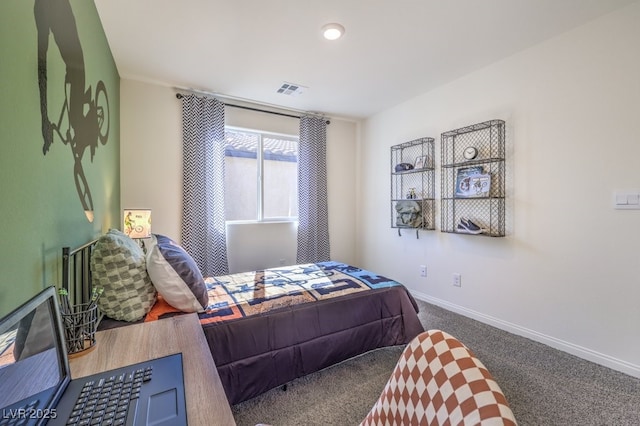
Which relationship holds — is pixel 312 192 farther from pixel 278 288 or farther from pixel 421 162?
pixel 278 288

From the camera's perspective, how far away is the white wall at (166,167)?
2.96m

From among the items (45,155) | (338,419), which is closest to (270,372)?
(338,419)

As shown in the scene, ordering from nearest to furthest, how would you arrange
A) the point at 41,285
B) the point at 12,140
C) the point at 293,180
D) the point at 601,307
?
the point at 12,140 → the point at 41,285 → the point at 601,307 → the point at 293,180

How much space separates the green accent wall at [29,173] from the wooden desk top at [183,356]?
0.29m

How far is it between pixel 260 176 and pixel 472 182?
252 centimetres

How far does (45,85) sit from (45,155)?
28 cm

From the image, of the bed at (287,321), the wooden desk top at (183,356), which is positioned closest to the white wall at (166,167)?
the bed at (287,321)

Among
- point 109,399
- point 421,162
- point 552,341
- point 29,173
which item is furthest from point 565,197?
point 29,173

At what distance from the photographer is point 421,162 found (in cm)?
333

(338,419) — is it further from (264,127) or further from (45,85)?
(264,127)

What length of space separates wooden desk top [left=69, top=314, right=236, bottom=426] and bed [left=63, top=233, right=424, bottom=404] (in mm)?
366

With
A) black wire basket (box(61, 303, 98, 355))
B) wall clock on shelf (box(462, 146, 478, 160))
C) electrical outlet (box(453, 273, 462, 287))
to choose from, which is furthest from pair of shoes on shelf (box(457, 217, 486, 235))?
black wire basket (box(61, 303, 98, 355))

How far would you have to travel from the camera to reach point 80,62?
1.56 m

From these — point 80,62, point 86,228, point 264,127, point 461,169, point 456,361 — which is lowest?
point 456,361
